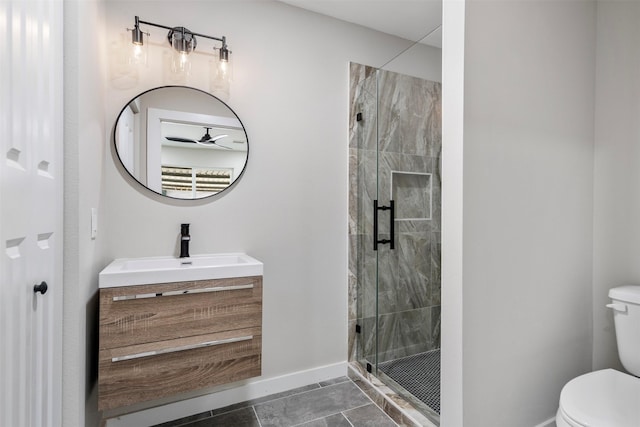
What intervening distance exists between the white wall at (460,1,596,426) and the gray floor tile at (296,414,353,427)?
2.37 ft

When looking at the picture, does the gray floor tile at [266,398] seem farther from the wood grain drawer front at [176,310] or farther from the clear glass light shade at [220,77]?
the clear glass light shade at [220,77]

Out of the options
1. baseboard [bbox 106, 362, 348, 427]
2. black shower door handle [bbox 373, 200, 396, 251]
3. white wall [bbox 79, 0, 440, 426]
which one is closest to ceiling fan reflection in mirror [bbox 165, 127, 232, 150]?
white wall [bbox 79, 0, 440, 426]

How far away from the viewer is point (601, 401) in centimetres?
128

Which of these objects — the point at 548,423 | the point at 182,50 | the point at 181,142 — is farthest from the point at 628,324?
the point at 182,50

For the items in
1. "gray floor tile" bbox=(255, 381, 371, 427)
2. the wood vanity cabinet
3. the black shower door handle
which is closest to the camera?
the wood vanity cabinet

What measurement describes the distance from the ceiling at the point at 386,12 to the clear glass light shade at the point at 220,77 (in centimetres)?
63

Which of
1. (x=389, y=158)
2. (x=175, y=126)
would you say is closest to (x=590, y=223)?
(x=389, y=158)

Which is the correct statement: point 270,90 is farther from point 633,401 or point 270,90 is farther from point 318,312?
point 633,401

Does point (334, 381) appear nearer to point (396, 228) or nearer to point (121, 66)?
point (396, 228)

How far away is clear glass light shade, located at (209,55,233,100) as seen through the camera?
75.1 inches

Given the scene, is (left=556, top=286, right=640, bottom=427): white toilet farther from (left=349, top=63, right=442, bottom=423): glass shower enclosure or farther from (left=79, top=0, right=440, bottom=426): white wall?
(left=79, top=0, right=440, bottom=426): white wall

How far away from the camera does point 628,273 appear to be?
5.38ft

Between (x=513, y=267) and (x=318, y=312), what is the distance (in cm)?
126

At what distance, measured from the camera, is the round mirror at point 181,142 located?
1.76 metres
